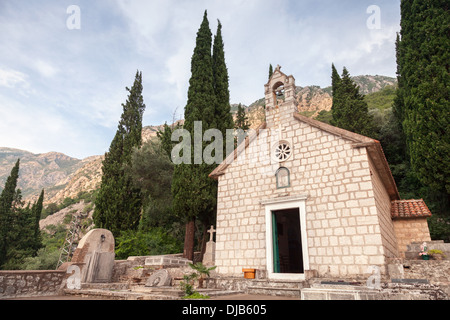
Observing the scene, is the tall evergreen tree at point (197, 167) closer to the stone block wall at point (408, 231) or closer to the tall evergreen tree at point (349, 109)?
the stone block wall at point (408, 231)

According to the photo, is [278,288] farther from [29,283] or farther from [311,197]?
[29,283]

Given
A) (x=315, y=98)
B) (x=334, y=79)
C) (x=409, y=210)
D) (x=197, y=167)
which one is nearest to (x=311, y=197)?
(x=409, y=210)

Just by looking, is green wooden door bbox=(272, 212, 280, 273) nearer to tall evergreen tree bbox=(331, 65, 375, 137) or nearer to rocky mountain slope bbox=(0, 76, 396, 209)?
tall evergreen tree bbox=(331, 65, 375, 137)

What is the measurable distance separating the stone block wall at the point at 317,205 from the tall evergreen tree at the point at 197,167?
4.10 m

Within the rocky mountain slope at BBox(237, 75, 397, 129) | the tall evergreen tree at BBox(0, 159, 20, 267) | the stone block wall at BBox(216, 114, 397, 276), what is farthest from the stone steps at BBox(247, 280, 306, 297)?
the rocky mountain slope at BBox(237, 75, 397, 129)

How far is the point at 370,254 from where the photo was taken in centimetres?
784

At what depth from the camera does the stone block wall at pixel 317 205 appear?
8195mm

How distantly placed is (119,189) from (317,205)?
16252mm

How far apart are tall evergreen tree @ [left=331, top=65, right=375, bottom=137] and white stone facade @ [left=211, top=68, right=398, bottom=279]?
1295cm

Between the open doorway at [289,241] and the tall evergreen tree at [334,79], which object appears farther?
the tall evergreen tree at [334,79]

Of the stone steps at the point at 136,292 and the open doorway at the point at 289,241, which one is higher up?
the open doorway at the point at 289,241

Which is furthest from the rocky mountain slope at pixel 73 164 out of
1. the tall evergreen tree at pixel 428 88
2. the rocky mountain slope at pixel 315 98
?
the tall evergreen tree at pixel 428 88
